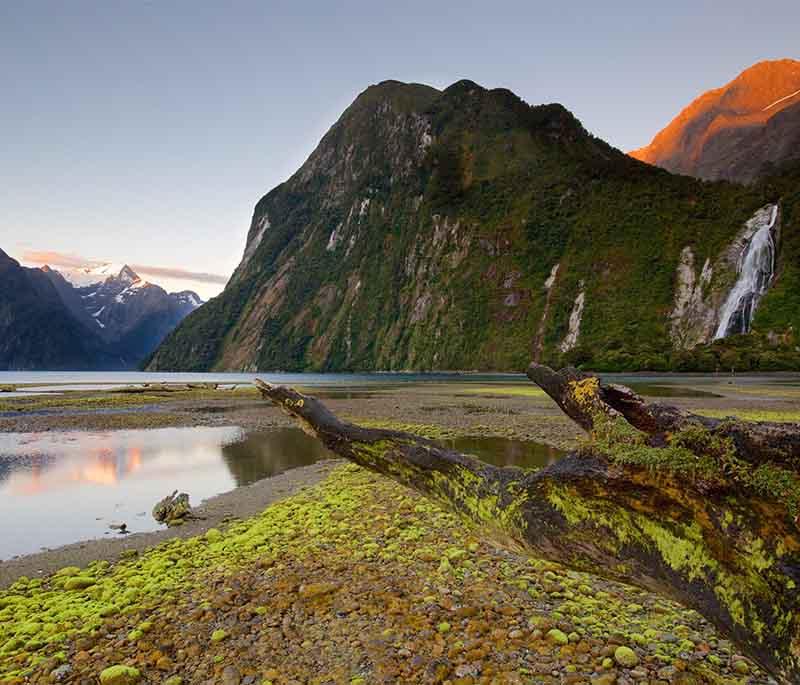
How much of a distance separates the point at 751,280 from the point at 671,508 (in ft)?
343

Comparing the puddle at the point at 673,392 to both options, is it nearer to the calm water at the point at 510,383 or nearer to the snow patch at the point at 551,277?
the calm water at the point at 510,383

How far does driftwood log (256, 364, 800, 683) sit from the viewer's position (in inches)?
97.1

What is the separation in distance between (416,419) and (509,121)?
179 m

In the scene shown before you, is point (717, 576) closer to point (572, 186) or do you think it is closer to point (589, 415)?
point (589, 415)

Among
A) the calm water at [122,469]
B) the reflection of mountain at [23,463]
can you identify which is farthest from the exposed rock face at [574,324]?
the reflection of mountain at [23,463]

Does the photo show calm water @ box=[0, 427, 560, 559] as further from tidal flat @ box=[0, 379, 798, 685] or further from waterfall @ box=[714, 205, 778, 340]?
waterfall @ box=[714, 205, 778, 340]

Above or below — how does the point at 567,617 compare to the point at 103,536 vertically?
above

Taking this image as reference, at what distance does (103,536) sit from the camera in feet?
32.3

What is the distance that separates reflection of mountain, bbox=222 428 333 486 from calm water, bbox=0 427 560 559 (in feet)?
0.12

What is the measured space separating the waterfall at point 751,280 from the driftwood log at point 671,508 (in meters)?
95.5

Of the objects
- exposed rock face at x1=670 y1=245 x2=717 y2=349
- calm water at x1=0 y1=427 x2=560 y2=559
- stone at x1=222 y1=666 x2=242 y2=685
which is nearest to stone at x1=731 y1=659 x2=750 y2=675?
stone at x1=222 y1=666 x2=242 y2=685

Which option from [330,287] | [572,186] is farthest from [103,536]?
[330,287]

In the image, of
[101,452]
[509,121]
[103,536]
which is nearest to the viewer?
[103,536]

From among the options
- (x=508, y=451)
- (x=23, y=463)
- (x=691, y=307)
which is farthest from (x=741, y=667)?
(x=691, y=307)
